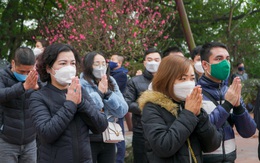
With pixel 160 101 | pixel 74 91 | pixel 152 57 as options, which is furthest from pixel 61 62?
pixel 152 57

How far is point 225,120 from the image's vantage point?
3980 mm

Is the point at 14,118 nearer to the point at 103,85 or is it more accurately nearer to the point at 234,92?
the point at 103,85

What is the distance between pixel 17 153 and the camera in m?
5.50

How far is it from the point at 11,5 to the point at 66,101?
1599 cm

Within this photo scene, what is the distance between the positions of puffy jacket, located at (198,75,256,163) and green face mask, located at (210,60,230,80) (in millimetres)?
107

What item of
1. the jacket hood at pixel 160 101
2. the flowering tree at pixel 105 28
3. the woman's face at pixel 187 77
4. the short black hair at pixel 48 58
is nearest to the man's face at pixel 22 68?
the short black hair at pixel 48 58

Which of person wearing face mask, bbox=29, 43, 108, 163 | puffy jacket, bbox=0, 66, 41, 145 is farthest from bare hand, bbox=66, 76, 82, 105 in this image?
puffy jacket, bbox=0, 66, 41, 145

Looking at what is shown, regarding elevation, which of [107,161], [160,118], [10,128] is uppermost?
[160,118]

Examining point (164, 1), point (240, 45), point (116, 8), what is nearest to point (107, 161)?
point (116, 8)

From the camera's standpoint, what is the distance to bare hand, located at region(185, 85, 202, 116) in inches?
139

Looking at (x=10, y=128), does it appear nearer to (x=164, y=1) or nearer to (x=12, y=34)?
(x=12, y=34)

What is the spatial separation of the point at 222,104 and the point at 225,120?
0.14 meters

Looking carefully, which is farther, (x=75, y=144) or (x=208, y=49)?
(x=208, y=49)

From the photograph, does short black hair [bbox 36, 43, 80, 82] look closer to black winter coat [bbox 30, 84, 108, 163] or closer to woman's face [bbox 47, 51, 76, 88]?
woman's face [bbox 47, 51, 76, 88]
